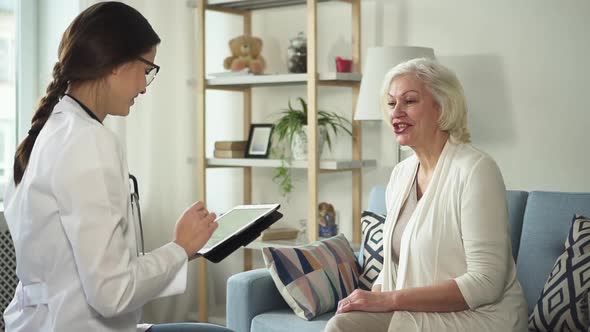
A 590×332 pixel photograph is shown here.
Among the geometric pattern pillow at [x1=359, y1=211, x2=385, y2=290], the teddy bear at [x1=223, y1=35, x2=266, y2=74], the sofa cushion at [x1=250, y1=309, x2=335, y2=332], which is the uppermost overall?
the teddy bear at [x1=223, y1=35, x2=266, y2=74]

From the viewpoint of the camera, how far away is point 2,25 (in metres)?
3.94

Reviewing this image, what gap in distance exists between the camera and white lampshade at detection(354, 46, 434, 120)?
332cm

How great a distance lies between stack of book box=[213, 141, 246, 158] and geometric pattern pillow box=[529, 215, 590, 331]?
6.07 ft

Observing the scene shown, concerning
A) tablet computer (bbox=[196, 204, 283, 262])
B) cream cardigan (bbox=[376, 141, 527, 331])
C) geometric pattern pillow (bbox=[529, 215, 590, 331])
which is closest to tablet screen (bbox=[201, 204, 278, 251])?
tablet computer (bbox=[196, 204, 283, 262])

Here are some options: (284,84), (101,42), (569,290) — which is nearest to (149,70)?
(101,42)

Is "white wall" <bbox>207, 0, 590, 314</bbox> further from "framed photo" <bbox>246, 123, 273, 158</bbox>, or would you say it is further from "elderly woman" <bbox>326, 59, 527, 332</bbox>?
"elderly woman" <bbox>326, 59, 527, 332</bbox>

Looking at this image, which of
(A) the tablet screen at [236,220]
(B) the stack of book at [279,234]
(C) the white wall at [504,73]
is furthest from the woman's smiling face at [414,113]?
(B) the stack of book at [279,234]

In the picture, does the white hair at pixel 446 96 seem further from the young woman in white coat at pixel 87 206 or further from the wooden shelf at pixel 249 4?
the wooden shelf at pixel 249 4

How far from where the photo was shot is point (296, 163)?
373 cm

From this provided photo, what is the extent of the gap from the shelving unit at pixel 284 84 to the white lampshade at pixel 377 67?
10.2 inches

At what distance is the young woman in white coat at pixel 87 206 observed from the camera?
1.38 meters

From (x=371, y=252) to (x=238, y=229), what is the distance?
1.36 meters

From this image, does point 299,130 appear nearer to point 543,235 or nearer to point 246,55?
point 246,55

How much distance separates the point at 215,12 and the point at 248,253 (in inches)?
52.5
